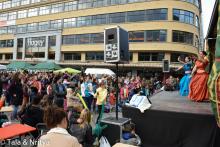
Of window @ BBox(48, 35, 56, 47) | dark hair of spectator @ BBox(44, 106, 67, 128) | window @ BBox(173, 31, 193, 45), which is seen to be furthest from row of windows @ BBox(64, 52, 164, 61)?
dark hair of spectator @ BBox(44, 106, 67, 128)

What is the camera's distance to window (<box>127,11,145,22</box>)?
1278 inches

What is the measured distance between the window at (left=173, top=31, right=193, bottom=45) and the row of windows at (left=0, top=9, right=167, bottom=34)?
8.97 ft

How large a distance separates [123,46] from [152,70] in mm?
27098

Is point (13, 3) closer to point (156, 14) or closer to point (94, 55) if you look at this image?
point (94, 55)

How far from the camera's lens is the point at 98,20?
36531 millimetres

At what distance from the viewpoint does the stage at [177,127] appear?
15.4ft

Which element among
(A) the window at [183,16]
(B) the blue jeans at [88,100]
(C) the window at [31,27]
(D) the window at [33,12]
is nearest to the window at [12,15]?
(D) the window at [33,12]

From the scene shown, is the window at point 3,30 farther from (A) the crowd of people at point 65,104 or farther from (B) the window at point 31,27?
(A) the crowd of people at point 65,104

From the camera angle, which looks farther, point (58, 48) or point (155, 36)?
point (58, 48)

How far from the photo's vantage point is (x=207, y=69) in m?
6.80

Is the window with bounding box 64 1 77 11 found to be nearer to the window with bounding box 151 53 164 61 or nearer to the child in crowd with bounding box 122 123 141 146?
the window with bounding box 151 53 164 61

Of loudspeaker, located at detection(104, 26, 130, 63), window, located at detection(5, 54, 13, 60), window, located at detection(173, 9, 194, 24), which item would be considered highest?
window, located at detection(173, 9, 194, 24)

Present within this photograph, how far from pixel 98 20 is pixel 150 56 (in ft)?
34.7

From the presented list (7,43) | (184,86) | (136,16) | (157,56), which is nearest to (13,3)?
(7,43)
